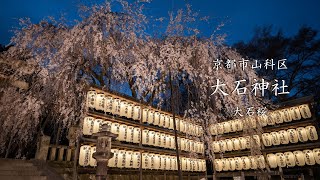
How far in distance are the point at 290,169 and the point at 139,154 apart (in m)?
11.0

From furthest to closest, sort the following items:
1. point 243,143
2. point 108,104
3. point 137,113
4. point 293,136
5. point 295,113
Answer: point 243,143
point 295,113
point 293,136
point 137,113
point 108,104

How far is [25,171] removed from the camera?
849 centimetres

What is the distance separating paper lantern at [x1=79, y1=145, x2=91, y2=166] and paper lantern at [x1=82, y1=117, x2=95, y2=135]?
71 centimetres

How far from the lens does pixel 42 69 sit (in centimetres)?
1173

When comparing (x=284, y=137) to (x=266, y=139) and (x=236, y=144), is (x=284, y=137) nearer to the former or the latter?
(x=266, y=139)

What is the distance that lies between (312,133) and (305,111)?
1594 mm

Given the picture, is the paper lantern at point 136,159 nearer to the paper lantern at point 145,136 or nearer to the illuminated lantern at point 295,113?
the paper lantern at point 145,136

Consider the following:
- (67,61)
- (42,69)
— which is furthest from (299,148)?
(42,69)

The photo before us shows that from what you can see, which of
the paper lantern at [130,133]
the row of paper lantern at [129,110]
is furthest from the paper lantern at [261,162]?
the paper lantern at [130,133]

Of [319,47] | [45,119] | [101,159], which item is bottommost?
[101,159]

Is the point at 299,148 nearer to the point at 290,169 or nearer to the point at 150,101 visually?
the point at 290,169

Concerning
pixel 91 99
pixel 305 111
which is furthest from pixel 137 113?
pixel 305 111

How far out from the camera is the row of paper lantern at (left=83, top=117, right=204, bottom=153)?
1065cm

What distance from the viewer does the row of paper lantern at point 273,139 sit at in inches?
586
